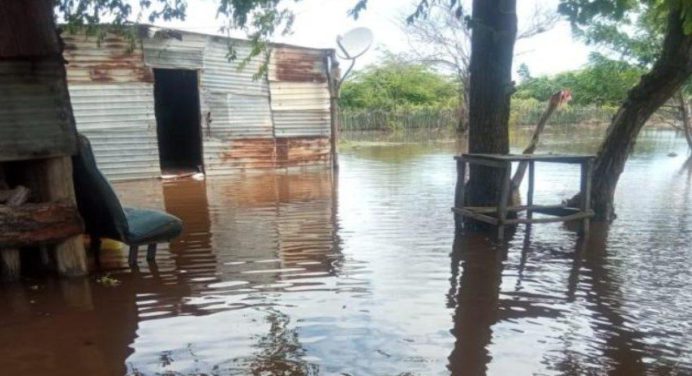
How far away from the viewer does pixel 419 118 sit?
35.0 meters

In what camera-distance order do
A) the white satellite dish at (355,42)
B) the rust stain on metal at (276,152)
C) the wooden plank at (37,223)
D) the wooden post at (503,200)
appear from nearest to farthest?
the wooden plank at (37,223) → the wooden post at (503,200) → the rust stain on metal at (276,152) → the white satellite dish at (355,42)

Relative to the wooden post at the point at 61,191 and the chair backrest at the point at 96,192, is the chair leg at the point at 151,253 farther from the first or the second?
the wooden post at the point at 61,191

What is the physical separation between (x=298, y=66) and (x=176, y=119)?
450 cm

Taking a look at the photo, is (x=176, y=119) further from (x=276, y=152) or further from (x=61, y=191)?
(x=61, y=191)

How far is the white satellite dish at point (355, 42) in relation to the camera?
16.2 metres

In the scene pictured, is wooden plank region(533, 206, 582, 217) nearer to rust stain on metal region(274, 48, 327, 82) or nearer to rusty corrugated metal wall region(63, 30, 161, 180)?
rusty corrugated metal wall region(63, 30, 161, 180)

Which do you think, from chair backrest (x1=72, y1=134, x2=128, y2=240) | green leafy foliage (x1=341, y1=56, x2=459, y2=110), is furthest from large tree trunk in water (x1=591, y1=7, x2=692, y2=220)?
green leafy foliage (x1=341, y1=56, x2=459, y2=110)

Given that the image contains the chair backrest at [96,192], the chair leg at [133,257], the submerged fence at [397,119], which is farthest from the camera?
the submerged fence at [397,119]

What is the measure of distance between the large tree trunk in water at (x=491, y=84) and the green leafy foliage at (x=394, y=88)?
30600mm

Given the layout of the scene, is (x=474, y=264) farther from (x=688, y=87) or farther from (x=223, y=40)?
(x=688, y=87)

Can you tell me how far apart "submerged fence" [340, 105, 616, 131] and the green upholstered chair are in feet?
89.1

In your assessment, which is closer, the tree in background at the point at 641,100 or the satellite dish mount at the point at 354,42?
the tree in background at the point at 641,100

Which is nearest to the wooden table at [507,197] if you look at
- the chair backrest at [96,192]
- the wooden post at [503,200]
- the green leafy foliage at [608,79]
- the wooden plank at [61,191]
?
the wooden post at [503,200]

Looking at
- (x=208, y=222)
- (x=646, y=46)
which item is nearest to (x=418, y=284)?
(x=208, y=222)
